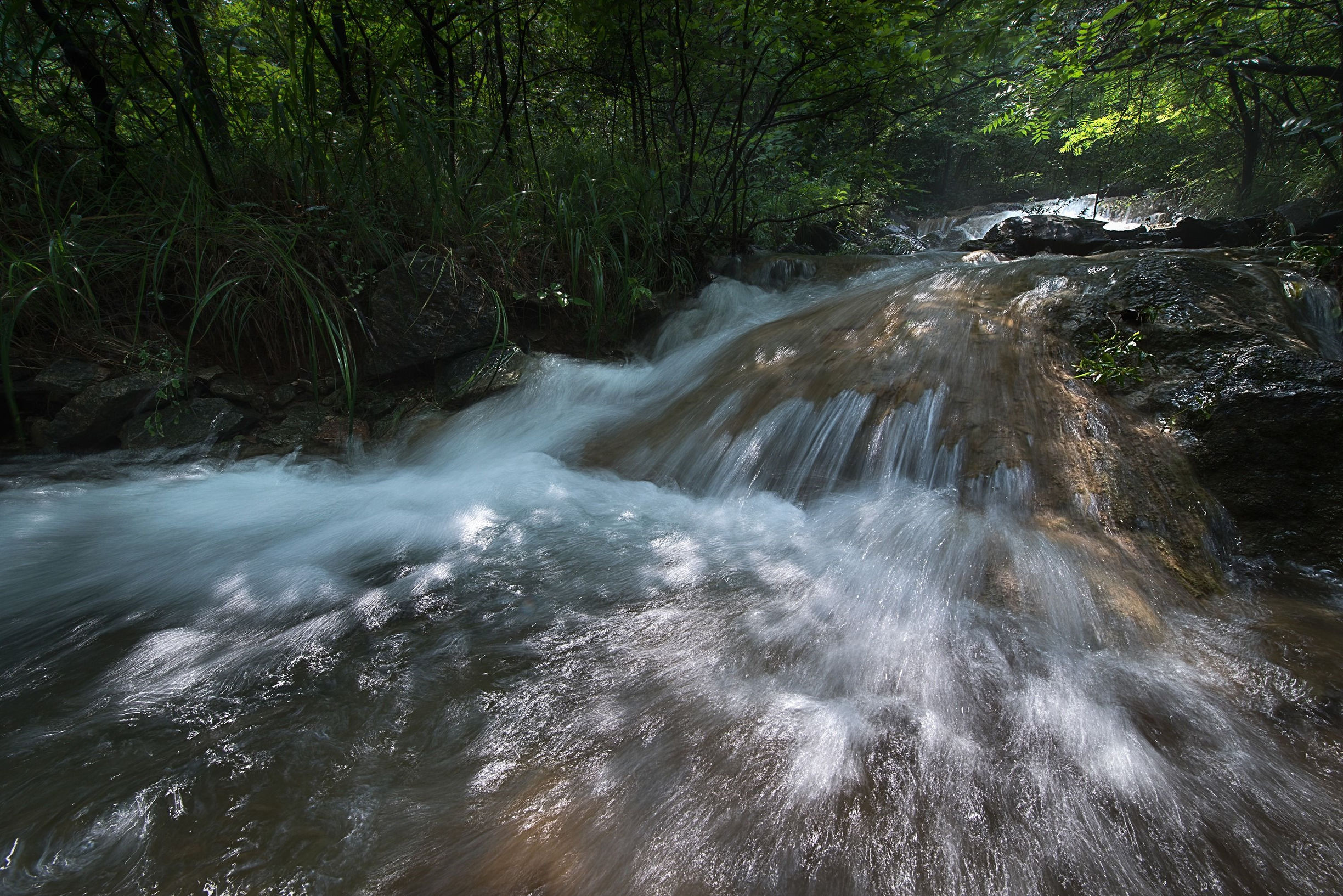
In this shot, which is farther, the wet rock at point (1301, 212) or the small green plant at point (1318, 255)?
the wet rock at point (1301, 212)

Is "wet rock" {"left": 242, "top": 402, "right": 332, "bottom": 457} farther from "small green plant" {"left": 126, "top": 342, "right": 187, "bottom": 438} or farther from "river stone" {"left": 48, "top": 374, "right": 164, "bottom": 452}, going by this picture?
"river stone" {"left": 48, "top": 374, "right": 164, "bottom": 452}

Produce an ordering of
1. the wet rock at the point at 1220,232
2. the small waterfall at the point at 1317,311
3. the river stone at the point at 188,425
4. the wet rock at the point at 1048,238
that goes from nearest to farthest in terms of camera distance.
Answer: the small waterfall at the point at 1317,311, the river stone at the point at 188,425, the wet rock at the point at 1220,232, the wet rock at the point at 1048,238

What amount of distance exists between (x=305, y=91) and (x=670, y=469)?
3014 mm

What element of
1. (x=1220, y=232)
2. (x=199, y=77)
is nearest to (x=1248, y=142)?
(x=1220, y=232)

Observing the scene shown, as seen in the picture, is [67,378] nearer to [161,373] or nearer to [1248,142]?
[161,373]

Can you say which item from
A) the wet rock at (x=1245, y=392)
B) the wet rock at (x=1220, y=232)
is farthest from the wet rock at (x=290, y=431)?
the wet rock at (x=1220, y=232)

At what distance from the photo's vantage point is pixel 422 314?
13.2ft

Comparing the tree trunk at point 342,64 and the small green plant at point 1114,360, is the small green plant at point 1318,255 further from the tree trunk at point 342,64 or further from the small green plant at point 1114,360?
the tree trunk at point 342,64

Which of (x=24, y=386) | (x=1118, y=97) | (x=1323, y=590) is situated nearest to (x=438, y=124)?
(x=24, y=386)

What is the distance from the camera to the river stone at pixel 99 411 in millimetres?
3158

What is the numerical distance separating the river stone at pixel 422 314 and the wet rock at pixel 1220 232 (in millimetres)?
8149

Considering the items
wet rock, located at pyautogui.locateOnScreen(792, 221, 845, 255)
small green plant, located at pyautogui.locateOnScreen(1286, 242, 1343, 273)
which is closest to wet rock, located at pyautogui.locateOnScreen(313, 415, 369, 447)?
wet rock, located at pyautogui.locateOnScreen(792, 221, 845, 255)

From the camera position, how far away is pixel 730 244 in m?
5.95

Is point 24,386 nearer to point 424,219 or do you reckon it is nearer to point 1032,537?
point 424,219
